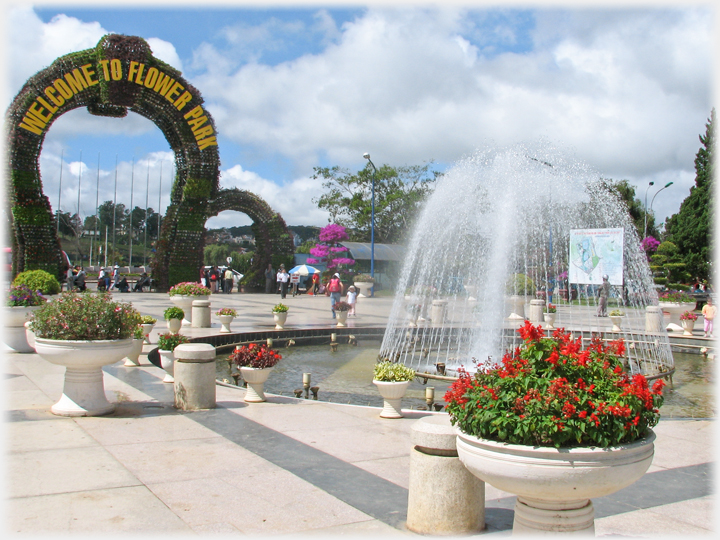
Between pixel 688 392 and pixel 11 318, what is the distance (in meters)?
13.5

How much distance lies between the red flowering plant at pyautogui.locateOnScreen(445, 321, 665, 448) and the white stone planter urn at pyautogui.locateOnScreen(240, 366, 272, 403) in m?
4.87

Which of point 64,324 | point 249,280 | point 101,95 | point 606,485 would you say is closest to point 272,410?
point 64,324

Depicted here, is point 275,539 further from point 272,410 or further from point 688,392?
point 688,392

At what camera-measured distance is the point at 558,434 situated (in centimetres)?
339

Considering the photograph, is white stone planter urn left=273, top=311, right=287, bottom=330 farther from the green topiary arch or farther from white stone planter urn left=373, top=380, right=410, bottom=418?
the green topiary arch

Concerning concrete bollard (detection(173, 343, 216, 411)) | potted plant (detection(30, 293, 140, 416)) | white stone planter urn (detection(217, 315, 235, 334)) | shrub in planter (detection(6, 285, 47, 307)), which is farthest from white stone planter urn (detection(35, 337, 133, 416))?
white stone planter urn (detection(217, 315, 235, 334))

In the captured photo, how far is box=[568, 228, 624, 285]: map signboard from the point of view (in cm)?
2569

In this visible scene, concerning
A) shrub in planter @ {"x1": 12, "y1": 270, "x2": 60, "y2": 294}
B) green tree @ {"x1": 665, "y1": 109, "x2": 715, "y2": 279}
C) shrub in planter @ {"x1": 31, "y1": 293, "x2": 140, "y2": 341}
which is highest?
green tree @ {"x1": 665, "y1": 109, "x2": 715, "y2": 279}

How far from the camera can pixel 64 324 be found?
7105 millimetres

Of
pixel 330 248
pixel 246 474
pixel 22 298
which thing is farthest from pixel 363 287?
pixel 246 474

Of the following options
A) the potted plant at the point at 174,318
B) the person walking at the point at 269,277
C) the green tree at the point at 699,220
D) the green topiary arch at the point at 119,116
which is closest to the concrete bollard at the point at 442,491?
the potted plant at the point at 174,318

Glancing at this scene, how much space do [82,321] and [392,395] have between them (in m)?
3.99

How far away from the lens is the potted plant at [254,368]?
8.44 m

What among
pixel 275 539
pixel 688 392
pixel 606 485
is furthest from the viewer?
pixel 688 392
